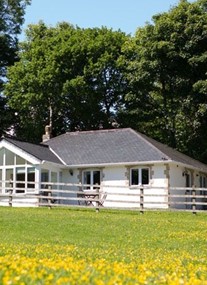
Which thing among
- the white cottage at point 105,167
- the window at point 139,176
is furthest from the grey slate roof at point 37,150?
the window at point 139,176

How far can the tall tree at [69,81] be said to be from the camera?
43.8 meters

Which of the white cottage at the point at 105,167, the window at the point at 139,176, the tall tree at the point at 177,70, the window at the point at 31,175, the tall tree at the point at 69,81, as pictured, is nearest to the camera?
the white cottage at the point at 105,167

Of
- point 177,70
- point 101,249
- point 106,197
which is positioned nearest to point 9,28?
point 177,70

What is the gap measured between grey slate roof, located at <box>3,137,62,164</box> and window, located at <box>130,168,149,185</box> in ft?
15.2

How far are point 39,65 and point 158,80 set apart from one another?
10412 millimetres

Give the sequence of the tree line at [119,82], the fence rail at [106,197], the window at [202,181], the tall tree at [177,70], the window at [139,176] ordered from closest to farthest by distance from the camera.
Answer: the fence rail at [106,197] → the window at [139,176] → the window at [202,181] → the tall tree at [177,70] → the tree line at [119,82]

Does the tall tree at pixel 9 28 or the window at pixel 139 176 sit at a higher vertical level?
the tall tree at pixel 9 28

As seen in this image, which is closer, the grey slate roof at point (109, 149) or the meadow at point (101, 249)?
the meadow at point (101, 249)

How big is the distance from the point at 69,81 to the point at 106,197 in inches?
570

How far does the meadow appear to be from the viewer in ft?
20.8

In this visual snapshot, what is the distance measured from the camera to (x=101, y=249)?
13.1 m

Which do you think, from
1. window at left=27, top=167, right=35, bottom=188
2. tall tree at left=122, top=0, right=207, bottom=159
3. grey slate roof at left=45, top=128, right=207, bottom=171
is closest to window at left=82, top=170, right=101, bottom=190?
grey slate roof at left=45, top=128, right=207, bottom=171

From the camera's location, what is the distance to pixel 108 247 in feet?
45.4

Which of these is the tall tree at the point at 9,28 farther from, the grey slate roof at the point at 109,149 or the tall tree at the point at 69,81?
the grey slate roof at the point at 109,149
